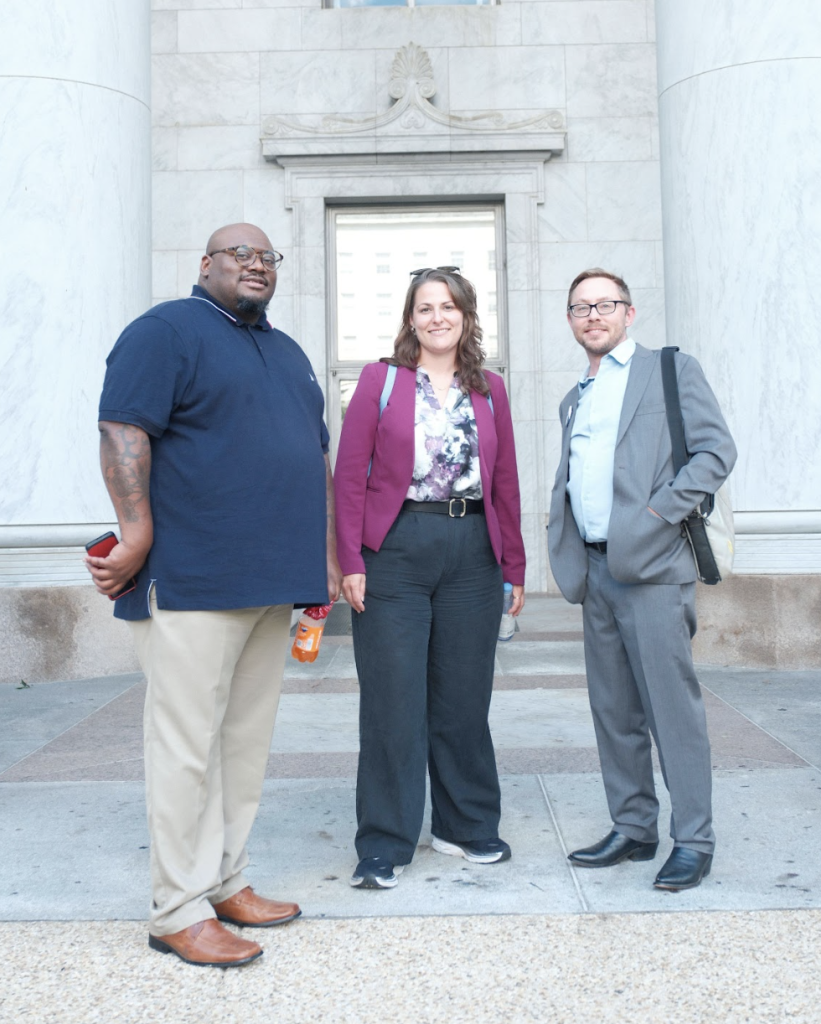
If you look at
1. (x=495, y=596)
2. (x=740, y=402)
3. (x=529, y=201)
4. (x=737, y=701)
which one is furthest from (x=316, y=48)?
(x=495, y=596)

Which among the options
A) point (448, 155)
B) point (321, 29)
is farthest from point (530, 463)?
point (321, 29)

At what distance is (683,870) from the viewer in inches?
139

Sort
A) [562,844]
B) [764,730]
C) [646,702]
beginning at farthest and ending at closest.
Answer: [764,730], [562,844], [646,702]

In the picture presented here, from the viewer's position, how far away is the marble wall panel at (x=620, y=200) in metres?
11.5

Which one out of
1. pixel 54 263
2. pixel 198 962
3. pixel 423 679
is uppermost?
pixel 54 263

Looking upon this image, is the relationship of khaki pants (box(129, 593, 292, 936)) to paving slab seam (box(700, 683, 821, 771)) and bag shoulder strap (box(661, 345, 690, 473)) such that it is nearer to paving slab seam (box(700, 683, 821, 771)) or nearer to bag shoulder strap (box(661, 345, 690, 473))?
bag shoulder strap (box(661, 345, 690, 473))

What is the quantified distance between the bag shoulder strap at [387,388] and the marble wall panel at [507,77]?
8506 millimetres

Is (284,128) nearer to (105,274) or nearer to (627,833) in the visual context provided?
(105,274)

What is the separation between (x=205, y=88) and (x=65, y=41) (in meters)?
3.95

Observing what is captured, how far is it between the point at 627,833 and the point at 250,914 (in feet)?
4.47

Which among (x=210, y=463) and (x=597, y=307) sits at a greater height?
(x=597, y=307)

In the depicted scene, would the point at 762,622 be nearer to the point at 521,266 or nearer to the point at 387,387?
the point at 387,387

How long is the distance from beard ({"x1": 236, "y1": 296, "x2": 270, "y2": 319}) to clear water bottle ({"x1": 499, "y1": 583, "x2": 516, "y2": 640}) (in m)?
1.41

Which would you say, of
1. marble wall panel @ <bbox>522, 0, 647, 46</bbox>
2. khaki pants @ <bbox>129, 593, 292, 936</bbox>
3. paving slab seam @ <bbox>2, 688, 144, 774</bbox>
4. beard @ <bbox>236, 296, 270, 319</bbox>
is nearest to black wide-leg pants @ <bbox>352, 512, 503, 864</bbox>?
khaki pants @ <bbox>129, 593, 292, 936</bbox>
